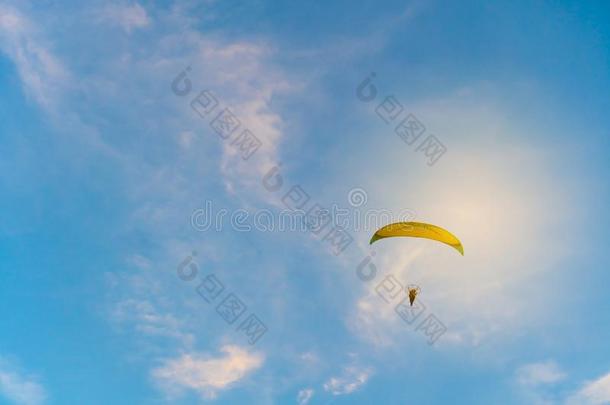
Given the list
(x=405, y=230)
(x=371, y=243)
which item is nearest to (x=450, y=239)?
(x=405, y=230)

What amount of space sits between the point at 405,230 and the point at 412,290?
22.5ft

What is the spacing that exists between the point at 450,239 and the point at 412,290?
6.84 meters

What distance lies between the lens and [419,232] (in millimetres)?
40188

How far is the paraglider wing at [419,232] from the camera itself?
39.7 metres

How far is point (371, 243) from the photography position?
1559 inches

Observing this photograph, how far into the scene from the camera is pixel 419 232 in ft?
132

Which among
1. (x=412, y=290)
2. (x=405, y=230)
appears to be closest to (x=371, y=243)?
(x=405, y=230)

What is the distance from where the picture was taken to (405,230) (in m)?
40.2

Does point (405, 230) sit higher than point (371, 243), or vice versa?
point (405, 230)

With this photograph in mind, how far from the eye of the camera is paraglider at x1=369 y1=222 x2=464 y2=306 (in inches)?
1563

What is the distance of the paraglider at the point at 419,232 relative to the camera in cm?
3969

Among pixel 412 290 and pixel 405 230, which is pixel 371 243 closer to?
pixel 405 230

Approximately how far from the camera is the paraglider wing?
130 ft
